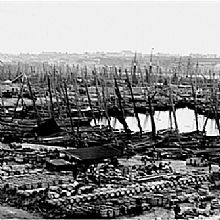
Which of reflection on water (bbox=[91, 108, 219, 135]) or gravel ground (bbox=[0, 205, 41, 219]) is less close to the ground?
gravel ground (bbox=[0, 205, 41, 219])

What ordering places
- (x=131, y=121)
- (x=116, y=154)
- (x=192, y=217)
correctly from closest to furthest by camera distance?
1. (x=192, y=217)
2. (x=116, y=154)
3. (x=131, y=121)

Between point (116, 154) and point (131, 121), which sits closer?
point (116, 154)

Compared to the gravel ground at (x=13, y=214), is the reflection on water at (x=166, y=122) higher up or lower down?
lower down

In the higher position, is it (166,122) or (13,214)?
(13,214)

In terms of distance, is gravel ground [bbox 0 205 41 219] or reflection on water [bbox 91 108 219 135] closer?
gravel ground [bbox 0 205 41 219]

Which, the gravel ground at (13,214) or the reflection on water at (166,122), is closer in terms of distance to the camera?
the gravel ground at (13,214)

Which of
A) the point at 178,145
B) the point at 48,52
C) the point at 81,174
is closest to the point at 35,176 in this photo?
the point at 81,174

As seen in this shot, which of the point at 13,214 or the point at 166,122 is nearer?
the point at 13,214

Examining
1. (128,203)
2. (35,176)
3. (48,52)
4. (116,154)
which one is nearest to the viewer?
(128,203)

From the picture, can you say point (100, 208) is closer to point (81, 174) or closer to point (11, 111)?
point (81, 174)
